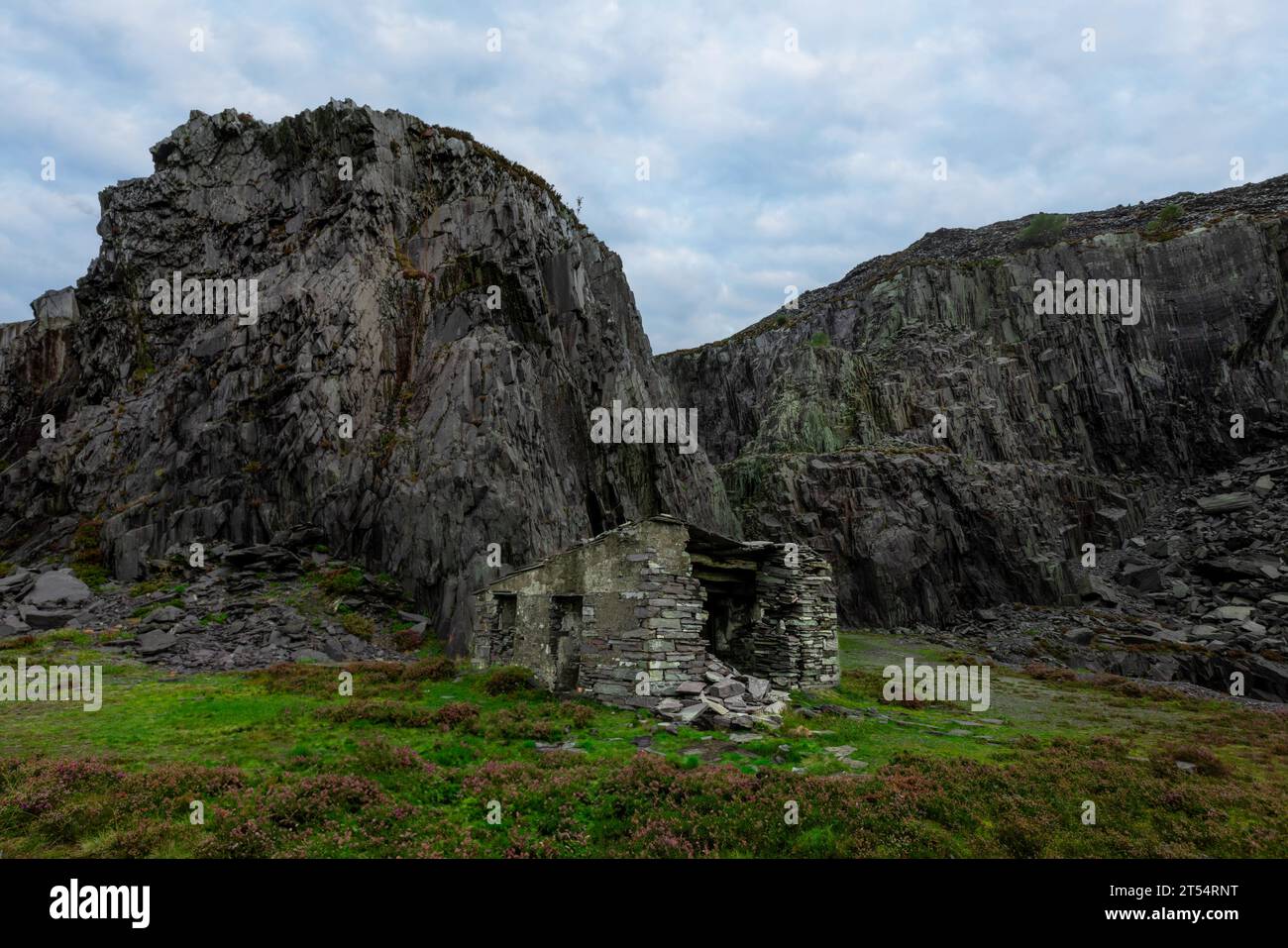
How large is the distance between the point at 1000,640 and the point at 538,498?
36.8 meters

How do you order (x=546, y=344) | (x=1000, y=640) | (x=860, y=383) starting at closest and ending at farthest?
(x=1000, y=640)
(x=546, y=344)
(x=860, y=383)

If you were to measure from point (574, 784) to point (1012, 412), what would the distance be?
75.4m

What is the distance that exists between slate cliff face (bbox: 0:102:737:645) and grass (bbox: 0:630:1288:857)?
20138mm

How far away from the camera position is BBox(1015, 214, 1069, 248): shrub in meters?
93.5

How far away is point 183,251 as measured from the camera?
2143 inches

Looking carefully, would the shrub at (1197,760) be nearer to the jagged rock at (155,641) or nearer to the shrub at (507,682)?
the shrub at (507,682)

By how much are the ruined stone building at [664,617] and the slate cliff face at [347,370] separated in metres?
16.0

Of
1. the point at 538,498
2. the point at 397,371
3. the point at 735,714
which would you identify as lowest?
the point at 735,714

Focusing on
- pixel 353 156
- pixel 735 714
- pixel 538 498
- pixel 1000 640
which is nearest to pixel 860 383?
pixel 1000 640
